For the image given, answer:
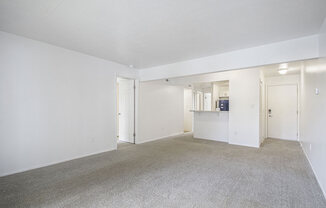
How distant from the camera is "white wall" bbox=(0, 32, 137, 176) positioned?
2.68 metres

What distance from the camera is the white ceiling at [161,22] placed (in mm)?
1920

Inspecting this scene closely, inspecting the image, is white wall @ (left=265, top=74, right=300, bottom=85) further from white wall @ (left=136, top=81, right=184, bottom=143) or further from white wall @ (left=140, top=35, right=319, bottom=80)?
white wall @ (left=140, top=35, right=319, bottom=80)

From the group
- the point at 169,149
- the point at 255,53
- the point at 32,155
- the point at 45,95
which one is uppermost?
the point at 255,53

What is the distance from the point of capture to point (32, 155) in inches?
115

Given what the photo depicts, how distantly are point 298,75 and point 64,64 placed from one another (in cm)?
744

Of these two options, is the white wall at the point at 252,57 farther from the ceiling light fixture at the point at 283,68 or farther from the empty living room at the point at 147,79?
the ceiling light fixture at the point at 283,68

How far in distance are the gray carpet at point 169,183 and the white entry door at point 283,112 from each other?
8.95ft

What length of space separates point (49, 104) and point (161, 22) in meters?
2.69

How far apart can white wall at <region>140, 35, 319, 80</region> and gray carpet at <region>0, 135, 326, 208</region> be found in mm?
2073

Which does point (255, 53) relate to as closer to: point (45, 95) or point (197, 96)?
point (197, 96)

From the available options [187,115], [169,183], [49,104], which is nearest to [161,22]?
[169,183]

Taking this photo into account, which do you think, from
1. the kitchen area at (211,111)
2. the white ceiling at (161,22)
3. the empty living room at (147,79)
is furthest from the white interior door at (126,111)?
the kitchen area at (211,111)

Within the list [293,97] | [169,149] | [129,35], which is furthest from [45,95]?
[293,97]

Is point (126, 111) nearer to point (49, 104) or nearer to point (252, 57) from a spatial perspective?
point (49, 104)
